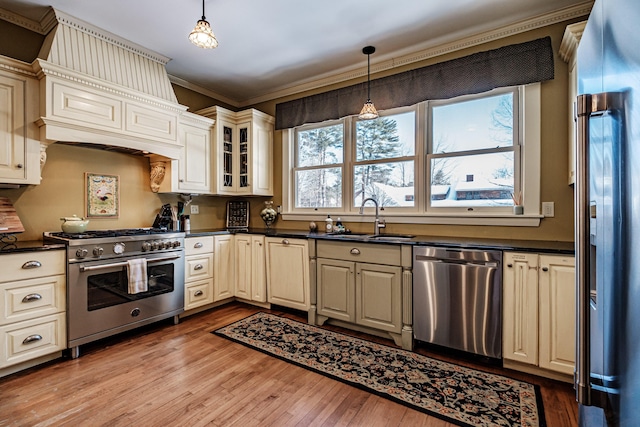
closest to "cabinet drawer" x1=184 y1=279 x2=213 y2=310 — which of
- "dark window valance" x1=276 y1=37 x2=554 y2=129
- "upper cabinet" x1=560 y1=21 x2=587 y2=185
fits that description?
"dark window valance" x1=276 y1=37 x2=554 y2=129

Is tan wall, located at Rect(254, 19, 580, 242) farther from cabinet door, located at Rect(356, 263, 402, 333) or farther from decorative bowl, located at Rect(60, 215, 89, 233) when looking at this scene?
decorative bowl, located at Rect(60, 215, 89, 233)

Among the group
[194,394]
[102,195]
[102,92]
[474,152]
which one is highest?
[102,92]

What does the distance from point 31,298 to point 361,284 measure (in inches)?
99.2

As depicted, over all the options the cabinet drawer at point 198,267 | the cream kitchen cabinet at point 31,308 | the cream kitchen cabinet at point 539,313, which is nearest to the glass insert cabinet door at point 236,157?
the cabinet drawer at point 198,267

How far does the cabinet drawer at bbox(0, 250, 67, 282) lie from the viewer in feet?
6.97

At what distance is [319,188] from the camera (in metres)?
3.94

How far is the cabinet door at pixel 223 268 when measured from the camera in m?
3.54

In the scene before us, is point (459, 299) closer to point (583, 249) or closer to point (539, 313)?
point (539, 313)

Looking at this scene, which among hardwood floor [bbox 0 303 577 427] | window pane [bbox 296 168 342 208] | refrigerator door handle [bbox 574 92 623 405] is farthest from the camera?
window pane [bbox 296 168 342 208]

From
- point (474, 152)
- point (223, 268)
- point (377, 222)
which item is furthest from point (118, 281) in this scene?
point (474, 152)

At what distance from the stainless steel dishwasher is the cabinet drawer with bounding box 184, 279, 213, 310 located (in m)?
2.22

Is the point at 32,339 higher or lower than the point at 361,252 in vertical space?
lower

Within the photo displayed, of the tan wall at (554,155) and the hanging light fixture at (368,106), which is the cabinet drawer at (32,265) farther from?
the tan wall at (554,155)

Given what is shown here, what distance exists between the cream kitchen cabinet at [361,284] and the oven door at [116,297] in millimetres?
1464
